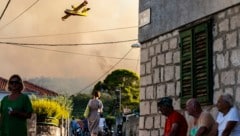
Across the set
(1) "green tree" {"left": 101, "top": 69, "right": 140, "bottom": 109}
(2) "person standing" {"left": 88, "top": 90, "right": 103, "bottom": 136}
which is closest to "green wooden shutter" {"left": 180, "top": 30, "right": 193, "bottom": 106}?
(2) "person standing" {"left": 88, "top": 90, "right": 103, "bottom": 136}

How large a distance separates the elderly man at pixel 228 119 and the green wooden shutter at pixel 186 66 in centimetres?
189

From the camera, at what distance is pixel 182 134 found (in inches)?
337

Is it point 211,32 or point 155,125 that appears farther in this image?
point 155,125

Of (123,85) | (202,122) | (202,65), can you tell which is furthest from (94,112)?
(123,85)

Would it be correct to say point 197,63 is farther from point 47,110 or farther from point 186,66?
point 47,110

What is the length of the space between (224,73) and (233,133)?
4.40 ft

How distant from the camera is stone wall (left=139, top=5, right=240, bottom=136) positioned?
28.7 ft

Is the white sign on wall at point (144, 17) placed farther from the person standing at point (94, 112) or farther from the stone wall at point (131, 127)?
the stone wall at point (131, 127)

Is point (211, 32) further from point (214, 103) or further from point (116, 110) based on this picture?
point (116, 110)

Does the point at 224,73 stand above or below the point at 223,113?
above

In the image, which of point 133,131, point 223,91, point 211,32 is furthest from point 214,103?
point 133,131

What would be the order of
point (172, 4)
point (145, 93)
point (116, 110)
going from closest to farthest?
1. point (172, 4)
2. point (145, 93)
3. point (116, 110)

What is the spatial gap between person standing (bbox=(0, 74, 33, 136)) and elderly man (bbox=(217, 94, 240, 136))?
2.69 metres

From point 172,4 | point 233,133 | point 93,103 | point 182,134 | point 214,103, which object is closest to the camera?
point 233,133
